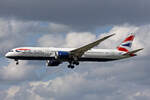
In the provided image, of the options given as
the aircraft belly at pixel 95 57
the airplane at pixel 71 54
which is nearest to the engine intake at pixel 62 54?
the airplane at pixel 71 54

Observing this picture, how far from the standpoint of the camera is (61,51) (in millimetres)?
111688

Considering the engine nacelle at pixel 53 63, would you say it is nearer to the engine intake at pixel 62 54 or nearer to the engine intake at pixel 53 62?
the engine intake at pixel 53 62

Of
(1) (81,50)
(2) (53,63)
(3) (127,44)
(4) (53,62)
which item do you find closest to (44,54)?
(1) (81,50)

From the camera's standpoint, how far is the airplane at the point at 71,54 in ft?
357

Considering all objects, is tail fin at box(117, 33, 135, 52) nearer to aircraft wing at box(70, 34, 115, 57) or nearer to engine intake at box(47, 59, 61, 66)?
aircraft wing at box(70, 34, 115, 57)


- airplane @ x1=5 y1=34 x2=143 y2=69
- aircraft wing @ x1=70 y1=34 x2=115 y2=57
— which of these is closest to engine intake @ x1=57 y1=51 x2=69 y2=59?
airplane @ x1=5 y1=34 x2=143 y2=69

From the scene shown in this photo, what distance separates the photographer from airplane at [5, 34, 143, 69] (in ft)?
357

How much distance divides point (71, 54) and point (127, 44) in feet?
71.7

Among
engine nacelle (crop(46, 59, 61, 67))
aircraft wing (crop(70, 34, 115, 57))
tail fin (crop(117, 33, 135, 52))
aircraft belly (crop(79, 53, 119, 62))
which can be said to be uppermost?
tail fin (crop(117, 33, 135, 52))

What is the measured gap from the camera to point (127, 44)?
127062 millimetres

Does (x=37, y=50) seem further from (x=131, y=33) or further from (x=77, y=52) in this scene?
(x=131, y=33)

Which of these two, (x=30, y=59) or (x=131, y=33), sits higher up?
(x=131, y=33)

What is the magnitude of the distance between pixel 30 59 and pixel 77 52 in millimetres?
12810

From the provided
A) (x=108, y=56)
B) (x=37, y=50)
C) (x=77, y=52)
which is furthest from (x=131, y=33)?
(x=37, y=50)
